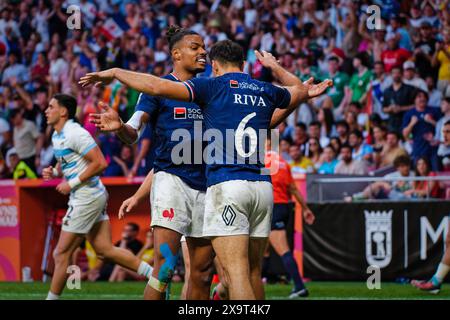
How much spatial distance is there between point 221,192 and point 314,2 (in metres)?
14.3

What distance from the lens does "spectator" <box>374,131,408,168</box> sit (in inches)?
681

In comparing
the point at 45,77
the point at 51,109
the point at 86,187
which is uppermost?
the point at 45,77

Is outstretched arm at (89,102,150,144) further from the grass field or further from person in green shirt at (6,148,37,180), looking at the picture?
person in green shirt at (6,148,37,180)

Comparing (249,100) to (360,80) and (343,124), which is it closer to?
(343,124)

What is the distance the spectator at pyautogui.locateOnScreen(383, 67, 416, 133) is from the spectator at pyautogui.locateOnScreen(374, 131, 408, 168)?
858 millimetres

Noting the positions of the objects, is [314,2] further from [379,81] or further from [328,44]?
[379,81]

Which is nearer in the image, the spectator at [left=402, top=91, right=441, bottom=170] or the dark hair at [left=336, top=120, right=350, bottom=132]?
the spectator at [left=402, top=91, right=441, bottom=170]

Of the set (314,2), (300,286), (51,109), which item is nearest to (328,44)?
(314,2)

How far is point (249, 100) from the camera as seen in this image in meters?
7.86

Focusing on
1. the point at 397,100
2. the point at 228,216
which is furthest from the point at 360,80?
the point at 228,216

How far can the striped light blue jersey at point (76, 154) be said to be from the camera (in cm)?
1187

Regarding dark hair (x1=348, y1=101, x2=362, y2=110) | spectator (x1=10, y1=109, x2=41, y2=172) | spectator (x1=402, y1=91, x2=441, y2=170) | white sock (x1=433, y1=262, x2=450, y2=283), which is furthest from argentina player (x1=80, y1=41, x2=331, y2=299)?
spectator (x1=10, y1=109, x2=41, y2=172)

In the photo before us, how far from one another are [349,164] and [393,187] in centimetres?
130
